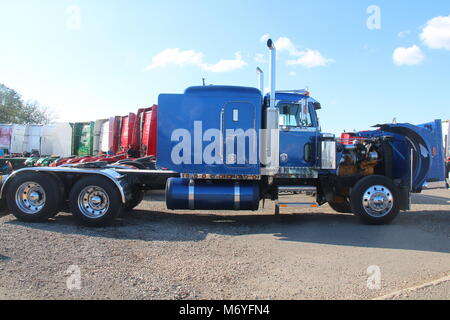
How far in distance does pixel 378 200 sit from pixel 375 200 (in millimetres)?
64

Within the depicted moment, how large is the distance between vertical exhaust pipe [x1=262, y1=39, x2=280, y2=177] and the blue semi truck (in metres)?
0.02

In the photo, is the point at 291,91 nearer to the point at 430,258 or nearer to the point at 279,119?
the point at 279,119

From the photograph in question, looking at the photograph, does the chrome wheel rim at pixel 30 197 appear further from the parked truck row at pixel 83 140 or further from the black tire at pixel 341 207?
the black tire at pixel 341 207

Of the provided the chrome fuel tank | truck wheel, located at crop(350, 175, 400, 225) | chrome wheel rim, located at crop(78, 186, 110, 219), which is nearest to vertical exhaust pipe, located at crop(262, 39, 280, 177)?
the chrome fuel tank

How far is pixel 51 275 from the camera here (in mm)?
4191

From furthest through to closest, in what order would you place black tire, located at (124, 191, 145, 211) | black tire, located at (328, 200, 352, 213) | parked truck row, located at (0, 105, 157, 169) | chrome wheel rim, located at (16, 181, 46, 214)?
parked truck row, located at (0, 105, 157, 169), black tire, located at (328, 200, 352, 213), black tire, located at (124, 191, 145, 211), chrome wheel rim, located at (16, 181, 46, 214)

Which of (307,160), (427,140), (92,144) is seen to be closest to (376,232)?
(307,160)

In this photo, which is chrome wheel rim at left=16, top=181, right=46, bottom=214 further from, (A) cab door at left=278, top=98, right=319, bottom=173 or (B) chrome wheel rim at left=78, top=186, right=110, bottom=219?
(A) cab door at left=278, top=98, right=319, bottom=173

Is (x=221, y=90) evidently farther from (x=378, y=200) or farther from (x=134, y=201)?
(x=378, y=200)

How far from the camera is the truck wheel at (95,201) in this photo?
6.91 m

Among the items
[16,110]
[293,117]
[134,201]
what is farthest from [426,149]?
[16,110]

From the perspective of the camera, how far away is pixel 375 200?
7461 millimetres

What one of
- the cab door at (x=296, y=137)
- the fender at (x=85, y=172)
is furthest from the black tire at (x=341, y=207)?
the fender at (x=85, y=172)

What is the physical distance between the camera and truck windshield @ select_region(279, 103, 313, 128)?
7609 mm
